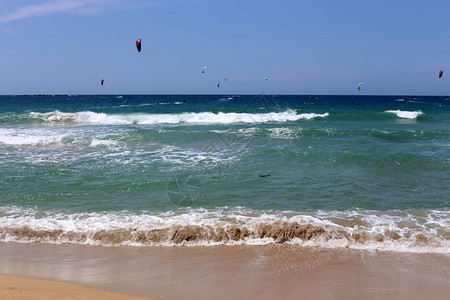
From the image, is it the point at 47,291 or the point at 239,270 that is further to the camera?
the point at 239,270

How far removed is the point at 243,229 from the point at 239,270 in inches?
52.7

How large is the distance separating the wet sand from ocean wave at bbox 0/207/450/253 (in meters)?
0.23

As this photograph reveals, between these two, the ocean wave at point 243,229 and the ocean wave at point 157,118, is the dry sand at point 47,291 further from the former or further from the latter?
the ocean wave at point 157,118

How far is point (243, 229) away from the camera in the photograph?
258 inches

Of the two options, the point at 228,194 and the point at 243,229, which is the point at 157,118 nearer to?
the point at 228,194

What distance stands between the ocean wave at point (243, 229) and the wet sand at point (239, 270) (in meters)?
0.23

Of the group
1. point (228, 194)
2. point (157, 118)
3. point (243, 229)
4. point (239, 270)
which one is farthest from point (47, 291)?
point (157, 118)

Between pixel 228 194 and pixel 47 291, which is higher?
pixel 228 194

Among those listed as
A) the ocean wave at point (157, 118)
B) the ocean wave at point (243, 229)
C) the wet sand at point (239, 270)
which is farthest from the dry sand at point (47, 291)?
the ocean wave at point (157, 118)

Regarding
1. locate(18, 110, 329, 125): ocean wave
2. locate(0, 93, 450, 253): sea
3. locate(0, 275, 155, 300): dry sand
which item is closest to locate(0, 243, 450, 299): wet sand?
locate(0, 275, 155, 300): dry sand

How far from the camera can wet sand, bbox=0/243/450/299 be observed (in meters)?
4.65

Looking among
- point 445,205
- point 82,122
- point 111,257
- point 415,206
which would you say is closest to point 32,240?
point 111,257

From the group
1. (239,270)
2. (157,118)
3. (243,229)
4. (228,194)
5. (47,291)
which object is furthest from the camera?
(157,118)

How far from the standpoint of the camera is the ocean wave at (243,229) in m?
6.27
